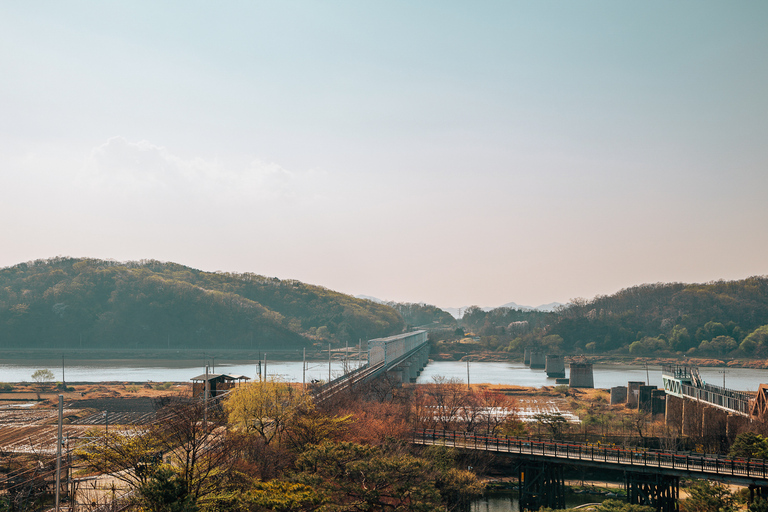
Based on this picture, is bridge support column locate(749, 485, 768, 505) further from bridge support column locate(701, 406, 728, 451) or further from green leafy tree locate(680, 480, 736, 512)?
bridge support column locate(701, 406, 728, 451)

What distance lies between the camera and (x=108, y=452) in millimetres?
19875

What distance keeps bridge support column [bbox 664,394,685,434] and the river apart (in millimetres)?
34465

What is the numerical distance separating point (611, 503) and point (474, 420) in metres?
27.6

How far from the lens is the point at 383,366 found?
86.2 metres

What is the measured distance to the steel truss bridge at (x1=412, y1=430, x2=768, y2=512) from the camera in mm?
31547

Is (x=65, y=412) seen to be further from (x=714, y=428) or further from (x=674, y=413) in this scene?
(x=674, y=413)

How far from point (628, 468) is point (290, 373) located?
89494mm

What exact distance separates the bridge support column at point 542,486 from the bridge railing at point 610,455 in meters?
0.98

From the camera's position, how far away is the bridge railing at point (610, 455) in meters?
31.6

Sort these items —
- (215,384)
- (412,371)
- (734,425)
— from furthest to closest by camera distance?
(412,371) < (734,425) < (215,384)

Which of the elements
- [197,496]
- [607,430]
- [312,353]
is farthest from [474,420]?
[312,353]

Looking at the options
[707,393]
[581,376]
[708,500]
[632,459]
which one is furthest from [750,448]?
[581,376]

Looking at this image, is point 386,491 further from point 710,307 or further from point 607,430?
point 710,307

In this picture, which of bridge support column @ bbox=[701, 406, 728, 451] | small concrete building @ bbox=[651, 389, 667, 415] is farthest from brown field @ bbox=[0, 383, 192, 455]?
small concrete building @ bbox=[651, 389, 667, 415]
